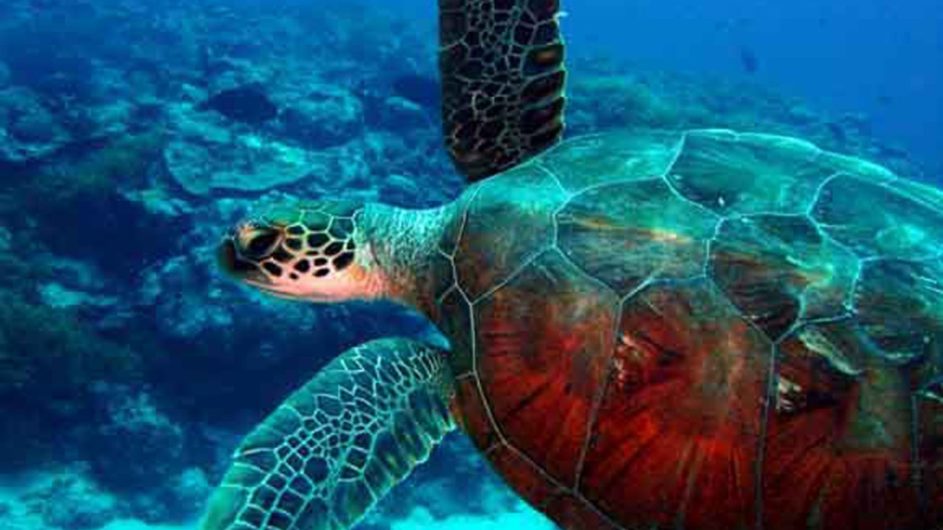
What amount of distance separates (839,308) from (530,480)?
1066 mm

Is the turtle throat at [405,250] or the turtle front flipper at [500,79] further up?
the turtle front flipper at [500,79]

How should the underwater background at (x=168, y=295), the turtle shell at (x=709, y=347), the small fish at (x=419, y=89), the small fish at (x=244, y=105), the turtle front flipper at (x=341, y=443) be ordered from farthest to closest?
the small fish at (x=419, y=89) → the small fish at (x=244, y=105) → the underwater background at (x=168, y=295) → the turtle front flipper at (x=341, y=443) → the turtle shell at (x=709, y=347)

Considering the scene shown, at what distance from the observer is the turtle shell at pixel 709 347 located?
188cm

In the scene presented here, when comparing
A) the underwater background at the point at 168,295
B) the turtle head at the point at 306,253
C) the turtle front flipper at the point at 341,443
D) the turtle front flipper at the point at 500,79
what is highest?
the turtle front flipper at the point at 500,79

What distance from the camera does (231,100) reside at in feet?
33.5

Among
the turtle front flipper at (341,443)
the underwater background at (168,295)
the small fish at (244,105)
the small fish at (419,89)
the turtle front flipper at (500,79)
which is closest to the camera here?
the turtle front flipper at (341,443)

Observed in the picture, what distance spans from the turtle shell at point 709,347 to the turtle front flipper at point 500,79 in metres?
0.83

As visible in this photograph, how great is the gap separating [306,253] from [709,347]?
1.70 meters

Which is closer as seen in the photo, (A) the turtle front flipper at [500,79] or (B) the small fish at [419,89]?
(A) the turtle front flipper at [500,79]

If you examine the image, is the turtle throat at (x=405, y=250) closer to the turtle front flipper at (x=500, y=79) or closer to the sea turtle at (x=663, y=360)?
the sea turtle at (x=663, y=360)

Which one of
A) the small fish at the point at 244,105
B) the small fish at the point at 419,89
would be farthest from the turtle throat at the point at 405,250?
the small fish at the point at 419,89

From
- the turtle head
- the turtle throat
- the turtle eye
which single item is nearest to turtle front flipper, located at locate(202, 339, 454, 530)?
the turtle throat

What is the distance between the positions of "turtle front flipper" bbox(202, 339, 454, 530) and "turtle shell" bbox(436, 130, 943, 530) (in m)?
0.21

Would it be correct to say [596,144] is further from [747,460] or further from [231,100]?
[231,100]
